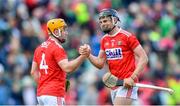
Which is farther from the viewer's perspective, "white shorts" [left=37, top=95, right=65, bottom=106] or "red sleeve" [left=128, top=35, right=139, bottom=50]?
"red sleeve" [left=128, top=35, right=139, bottom=50]

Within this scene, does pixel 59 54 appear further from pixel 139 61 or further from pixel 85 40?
pixel 85 40

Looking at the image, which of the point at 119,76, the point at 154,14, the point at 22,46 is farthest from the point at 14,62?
the point at 119,76

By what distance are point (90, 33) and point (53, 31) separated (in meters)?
10.8

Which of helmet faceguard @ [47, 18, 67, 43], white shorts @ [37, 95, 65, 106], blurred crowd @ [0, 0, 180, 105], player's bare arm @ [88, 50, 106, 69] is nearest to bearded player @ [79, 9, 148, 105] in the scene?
player's bare arm @ [88, 50, 106, 69]

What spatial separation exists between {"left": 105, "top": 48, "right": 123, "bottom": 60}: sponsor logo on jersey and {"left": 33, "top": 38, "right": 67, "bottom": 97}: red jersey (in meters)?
0.92

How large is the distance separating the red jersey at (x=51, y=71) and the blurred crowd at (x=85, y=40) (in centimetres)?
657

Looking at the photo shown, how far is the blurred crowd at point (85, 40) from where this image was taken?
24031 mm

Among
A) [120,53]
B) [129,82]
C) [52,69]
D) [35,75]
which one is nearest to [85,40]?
[35,75]

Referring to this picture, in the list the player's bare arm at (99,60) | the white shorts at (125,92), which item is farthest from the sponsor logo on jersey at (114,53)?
the white shorts at (125,92)

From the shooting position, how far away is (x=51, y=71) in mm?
15805

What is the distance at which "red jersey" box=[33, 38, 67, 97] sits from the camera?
1579 centimetres

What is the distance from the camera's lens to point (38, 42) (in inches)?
1014

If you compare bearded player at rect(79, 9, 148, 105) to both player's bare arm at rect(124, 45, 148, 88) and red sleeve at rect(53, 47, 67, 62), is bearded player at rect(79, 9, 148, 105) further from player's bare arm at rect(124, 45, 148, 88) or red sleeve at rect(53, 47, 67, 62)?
red sleeve at rect(53, 47, 67, 62)

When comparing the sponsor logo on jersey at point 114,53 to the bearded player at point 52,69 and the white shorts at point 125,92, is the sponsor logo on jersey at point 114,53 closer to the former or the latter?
the white shorts at point 125,92
